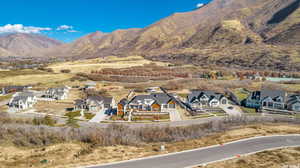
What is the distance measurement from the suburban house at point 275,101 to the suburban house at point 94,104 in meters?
38.3

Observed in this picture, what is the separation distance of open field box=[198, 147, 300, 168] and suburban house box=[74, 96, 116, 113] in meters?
34.9

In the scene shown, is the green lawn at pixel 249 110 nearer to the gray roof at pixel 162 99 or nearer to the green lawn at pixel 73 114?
the gray roof at pixel 162 99

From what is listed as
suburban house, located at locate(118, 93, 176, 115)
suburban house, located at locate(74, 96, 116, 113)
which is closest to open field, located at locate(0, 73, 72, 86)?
suburban house, located at locate(74, 96, 116, 113)

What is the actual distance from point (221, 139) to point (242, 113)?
22.4m

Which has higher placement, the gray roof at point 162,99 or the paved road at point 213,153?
the gray roof at point 162,99

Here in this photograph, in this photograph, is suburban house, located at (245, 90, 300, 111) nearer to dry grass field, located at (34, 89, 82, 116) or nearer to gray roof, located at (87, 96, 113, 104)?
gray roof, located at (87, 96, 113, 104)

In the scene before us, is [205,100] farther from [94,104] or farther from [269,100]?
[94,104]

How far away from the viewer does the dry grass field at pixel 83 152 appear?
18.6 m

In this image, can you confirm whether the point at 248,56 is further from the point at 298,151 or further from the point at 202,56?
the point at 298,151

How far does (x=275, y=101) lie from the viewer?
4478 cm

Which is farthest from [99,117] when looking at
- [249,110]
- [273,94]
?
[273,94]

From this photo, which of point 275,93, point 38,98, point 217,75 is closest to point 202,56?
point 217,75

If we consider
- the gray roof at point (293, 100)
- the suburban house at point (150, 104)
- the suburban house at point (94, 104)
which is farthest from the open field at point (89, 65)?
the gray roof at point (293, 100)

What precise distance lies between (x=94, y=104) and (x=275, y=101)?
4567 cm
